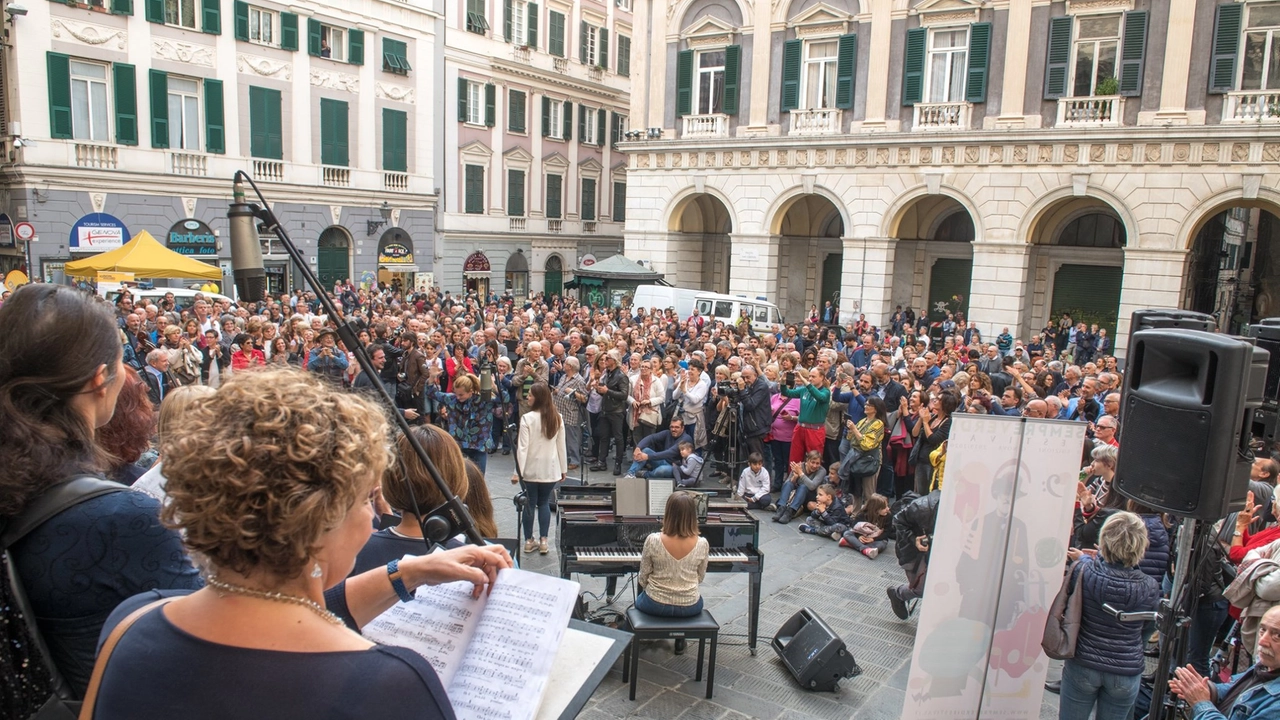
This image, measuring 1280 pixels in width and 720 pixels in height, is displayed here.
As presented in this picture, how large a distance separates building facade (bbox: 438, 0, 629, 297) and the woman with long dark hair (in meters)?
28.9

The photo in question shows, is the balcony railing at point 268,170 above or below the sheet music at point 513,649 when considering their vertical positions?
above

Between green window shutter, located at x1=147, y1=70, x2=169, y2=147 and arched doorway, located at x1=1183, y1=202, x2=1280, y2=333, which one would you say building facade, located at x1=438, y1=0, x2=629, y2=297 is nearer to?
green window shutter, located at x1=147, y1=70, x2=169, y2=147

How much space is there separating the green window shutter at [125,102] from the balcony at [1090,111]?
81.2 feet

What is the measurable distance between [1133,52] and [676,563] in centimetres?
2178

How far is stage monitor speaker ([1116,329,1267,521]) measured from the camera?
3.97 m

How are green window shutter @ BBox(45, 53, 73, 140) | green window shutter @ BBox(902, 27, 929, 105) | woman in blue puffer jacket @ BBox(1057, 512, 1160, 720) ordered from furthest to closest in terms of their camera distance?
1. green window shutter @ BBox(902, 27, 929, 105)
2. green window shutter @ BBox(45, 53, 73, 140)
3. woman in blue puffer jacket @ BBox(1057, 512, 1160, 720)

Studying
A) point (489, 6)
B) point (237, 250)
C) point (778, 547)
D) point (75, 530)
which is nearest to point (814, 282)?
point (489, 6)

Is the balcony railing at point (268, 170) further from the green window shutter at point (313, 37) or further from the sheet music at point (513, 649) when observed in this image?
the sheet music at point (513, 649)

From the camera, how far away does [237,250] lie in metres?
4.41

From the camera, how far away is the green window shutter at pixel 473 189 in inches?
1316

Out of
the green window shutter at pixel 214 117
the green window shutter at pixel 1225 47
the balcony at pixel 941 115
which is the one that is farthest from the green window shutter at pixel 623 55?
the green window shutter at pixel 1225 47

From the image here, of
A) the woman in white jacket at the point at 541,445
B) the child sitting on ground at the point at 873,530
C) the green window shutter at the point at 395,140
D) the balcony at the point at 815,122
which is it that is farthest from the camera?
the green window shutter at the point at 395,140

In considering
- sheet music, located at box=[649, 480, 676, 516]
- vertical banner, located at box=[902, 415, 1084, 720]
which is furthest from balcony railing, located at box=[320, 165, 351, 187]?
vertical banner, located at box=[902, 415, 1084, 720]

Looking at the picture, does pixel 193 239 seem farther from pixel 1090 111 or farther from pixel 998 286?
pixel 1090 111
